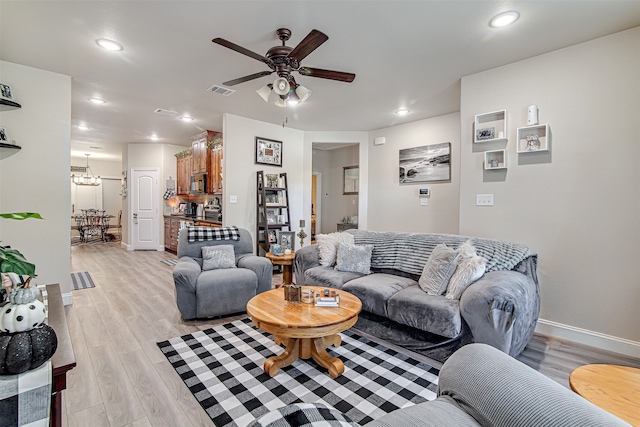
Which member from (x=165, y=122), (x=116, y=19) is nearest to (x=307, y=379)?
(x=116, y=19)

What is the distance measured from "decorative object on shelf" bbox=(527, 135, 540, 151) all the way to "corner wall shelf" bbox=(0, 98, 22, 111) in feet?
17.0

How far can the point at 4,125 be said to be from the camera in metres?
3.11

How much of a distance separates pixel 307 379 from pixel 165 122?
204 inches

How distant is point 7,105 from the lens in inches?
121

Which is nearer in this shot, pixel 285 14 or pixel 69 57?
pixel 285 14

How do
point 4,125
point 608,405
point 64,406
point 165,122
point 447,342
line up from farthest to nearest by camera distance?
point 165,122 < point 4,125 < point 447,342 < point 64,406 < point 608,405

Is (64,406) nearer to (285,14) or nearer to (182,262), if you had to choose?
(182,262)

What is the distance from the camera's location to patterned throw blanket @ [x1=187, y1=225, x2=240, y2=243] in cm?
352

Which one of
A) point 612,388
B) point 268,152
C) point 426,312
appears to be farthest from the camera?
point 268,152

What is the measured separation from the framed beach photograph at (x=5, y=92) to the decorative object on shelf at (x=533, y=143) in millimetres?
5279

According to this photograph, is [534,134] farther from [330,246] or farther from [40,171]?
[40,171]

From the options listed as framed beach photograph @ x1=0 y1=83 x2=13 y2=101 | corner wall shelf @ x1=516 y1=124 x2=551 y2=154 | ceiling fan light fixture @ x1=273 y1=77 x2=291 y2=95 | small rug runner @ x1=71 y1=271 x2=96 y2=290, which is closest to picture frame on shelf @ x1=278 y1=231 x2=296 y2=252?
ceiling fan light fixture @ x1=273 y1=77 x2=291 y2=95

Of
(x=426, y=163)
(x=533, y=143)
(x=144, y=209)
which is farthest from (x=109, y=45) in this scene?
(x=144, y=209)

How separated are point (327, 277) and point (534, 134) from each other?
2503 mm
